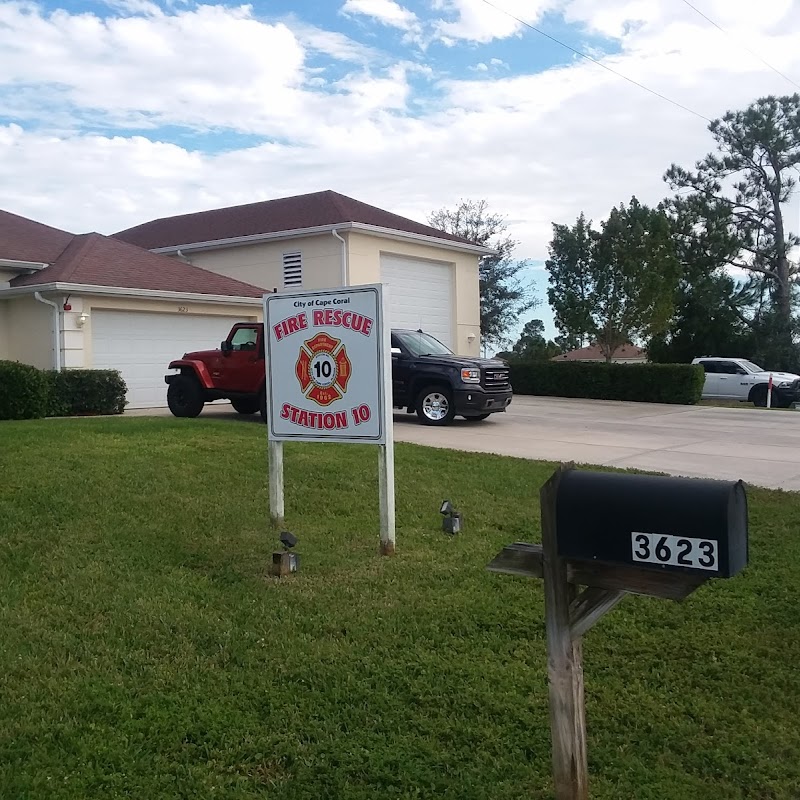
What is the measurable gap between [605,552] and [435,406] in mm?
12720

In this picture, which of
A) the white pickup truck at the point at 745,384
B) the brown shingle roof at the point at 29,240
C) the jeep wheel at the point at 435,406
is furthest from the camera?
the white pickup truck at the point at 745,384

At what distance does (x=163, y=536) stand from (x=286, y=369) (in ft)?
5.33

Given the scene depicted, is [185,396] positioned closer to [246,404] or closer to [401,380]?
[246,404]

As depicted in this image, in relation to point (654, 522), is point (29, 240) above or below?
above

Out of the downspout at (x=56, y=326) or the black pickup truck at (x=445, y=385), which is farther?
the downspout at (x=56, y=326)

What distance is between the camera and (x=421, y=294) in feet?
84.3

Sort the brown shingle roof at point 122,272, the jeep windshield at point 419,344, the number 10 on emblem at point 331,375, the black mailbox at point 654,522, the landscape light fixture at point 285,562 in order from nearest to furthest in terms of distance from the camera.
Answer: the black mailbox at point 654,522 → the landscape light fixture at point 285,562 → the number 10 on emblem at point 331,375 → the jeep windshield at point 419,344 → the brown shingle roof at point 122,272

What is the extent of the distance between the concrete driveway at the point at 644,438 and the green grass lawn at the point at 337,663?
3484 millimetres

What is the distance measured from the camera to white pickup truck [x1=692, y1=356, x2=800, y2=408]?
25.9 meters

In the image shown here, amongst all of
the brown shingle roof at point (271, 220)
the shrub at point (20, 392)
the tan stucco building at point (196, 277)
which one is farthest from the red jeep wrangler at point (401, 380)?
the brown shingle roof at point (271, 220)

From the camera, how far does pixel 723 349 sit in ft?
124

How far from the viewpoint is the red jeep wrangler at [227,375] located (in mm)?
14438

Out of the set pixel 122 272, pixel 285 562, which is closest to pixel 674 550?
pixel 285 562

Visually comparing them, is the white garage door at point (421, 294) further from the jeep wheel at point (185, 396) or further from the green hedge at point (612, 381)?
the jeep wheel at point (185, 396)
